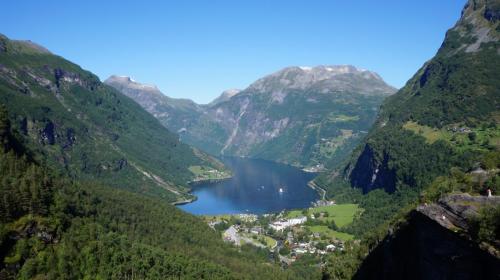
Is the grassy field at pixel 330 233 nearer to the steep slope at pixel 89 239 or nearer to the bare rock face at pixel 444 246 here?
the steep slope at pixel 89 239

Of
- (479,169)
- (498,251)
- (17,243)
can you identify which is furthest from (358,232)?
(498,251)

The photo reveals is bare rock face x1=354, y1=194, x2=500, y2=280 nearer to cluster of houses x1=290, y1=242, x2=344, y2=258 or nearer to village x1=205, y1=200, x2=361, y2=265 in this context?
village x1=205, y1=200, x2=361, y2=265

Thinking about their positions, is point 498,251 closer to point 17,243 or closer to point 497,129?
point 17,243

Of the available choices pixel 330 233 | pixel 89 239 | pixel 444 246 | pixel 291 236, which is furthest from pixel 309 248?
pixel 444 246

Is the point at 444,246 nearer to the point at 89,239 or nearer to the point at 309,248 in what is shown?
the point at 89,239

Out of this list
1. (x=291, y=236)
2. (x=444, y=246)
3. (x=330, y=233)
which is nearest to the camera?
(x=444, y=246)

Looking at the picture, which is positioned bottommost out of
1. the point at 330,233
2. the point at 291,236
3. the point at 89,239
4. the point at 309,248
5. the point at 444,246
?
the point at 291,236
